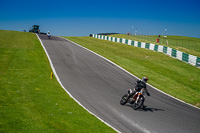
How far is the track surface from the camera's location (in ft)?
35.2

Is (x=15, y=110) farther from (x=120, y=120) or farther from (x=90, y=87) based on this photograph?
(x=90, y=87)

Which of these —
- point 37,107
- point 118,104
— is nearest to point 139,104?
point 118,104

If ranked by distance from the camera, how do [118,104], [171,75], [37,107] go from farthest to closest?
[171,75]
[118,104]
[37,107]

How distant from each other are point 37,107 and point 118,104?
4.63m

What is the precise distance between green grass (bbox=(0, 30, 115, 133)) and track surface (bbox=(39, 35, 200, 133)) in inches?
38.0

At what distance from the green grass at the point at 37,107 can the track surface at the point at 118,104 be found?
0.96 m

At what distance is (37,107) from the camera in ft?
37.2

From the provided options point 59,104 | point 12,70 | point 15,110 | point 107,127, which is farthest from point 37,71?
point 107,127

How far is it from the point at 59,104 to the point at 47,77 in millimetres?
6918

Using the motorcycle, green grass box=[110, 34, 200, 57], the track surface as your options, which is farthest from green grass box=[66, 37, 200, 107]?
green grass box=[110, 34, 200, 57]

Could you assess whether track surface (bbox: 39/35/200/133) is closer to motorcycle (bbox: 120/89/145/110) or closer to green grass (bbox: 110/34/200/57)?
motorcycle (bbox: 120/89/145/110)

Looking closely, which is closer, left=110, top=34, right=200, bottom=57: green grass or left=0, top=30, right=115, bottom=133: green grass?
left=0, top=30, right=115, bottom=133: green grass

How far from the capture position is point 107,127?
9.78 m

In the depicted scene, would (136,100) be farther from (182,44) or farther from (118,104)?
(182,44)
